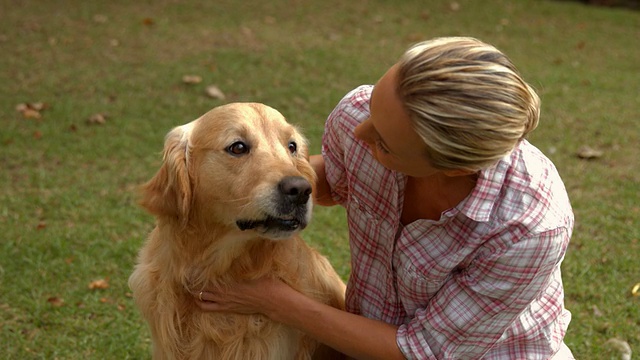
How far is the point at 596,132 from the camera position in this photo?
23.8 ft

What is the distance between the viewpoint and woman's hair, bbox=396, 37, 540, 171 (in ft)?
7.68

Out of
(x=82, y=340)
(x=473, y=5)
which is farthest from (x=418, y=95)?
(x=473, y=5)

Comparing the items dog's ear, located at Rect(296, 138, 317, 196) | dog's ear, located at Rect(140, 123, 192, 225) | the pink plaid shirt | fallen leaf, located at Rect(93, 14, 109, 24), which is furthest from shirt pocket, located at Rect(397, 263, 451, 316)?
fallen leaf, located at Rect(93, 14, 109, 24)

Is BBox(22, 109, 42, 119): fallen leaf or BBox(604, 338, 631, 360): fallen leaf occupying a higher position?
BBox(604, 338, 631, 360): fallen leaf

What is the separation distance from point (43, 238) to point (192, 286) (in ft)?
7.48

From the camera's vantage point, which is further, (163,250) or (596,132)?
(596,132)

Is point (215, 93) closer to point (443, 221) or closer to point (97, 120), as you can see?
point (97, 120)

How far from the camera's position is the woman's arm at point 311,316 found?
9.88ft

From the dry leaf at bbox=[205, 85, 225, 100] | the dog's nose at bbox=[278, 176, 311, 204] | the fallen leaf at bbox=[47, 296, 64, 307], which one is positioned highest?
the dog's nose at bbox=[278, 176, 311, 204]

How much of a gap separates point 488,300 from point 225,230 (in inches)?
42.1

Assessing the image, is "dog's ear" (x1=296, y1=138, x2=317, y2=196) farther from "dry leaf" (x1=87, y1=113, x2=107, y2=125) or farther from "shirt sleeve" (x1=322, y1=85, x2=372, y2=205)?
"dry leaf" (x1=87, y1=113, x2=107, y2=125)

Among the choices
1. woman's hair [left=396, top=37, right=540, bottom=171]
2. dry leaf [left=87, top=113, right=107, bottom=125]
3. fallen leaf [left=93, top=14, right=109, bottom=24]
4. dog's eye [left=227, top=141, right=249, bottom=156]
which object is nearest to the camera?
woman's hair [left=396, top=37, right=540, bottom=171]

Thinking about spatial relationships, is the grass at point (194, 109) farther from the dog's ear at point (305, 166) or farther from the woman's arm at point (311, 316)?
the dog's ear at point (305, 166)

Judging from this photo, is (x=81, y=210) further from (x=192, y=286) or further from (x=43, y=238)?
(x=192, y=286)
